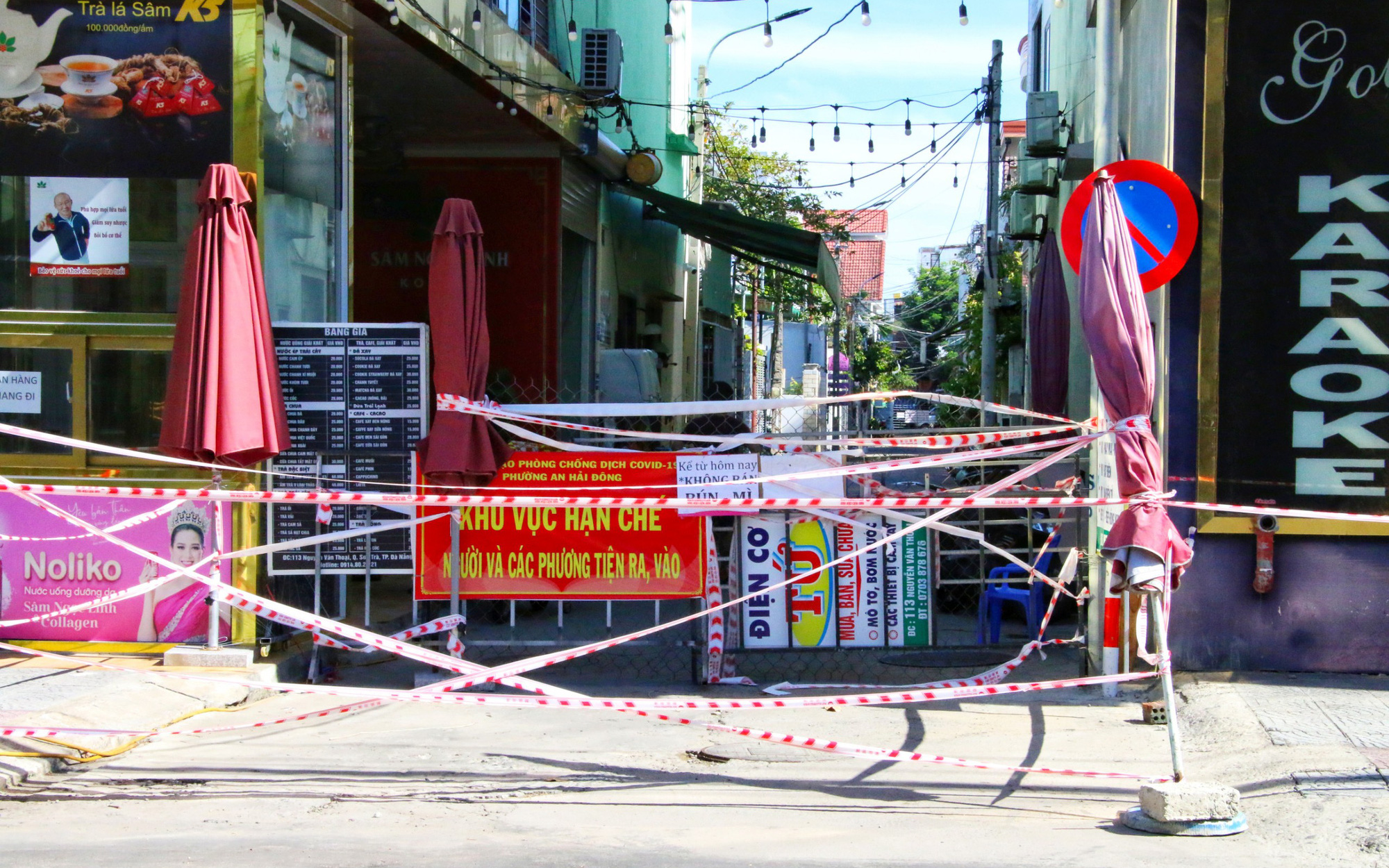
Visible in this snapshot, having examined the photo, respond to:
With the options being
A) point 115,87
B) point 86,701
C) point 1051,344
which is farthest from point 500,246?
point 86,701

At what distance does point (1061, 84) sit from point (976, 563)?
811cm

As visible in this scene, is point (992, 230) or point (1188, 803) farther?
point (992, 230)

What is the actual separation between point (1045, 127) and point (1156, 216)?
7.04 metres

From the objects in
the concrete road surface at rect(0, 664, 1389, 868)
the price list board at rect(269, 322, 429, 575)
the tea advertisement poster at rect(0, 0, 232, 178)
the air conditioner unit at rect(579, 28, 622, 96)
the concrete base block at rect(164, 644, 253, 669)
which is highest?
the air conditioner unit at rect(579, 28, 622, 96)

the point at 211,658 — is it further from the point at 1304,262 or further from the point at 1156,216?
the point at 1304,262

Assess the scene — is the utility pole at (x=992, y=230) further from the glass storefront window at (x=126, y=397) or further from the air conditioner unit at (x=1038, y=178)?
the glass storefront window at (x=126, y=397)

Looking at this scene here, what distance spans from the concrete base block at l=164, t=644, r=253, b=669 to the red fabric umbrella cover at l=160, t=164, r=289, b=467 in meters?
1.24

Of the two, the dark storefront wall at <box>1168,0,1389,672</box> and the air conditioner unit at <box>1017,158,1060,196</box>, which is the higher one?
the air conditioner unit at <box>1017,158,1060,196</box>

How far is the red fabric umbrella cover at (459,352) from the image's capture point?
7.38 m

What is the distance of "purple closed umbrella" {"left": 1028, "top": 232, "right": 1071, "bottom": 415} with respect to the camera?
36.9ft

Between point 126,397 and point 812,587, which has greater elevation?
point 126,397

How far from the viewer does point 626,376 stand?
602 inches

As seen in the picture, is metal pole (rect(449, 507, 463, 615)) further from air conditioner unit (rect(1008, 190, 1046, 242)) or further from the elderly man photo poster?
air conditioner unit (rect(1008, 190, 1046, 242))

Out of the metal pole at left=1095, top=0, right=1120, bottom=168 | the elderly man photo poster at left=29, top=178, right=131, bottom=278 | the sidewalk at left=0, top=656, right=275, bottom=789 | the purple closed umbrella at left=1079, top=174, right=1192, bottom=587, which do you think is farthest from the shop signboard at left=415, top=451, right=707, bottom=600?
the metal pole at left=1095, top=0, right=1120, bottom=168
